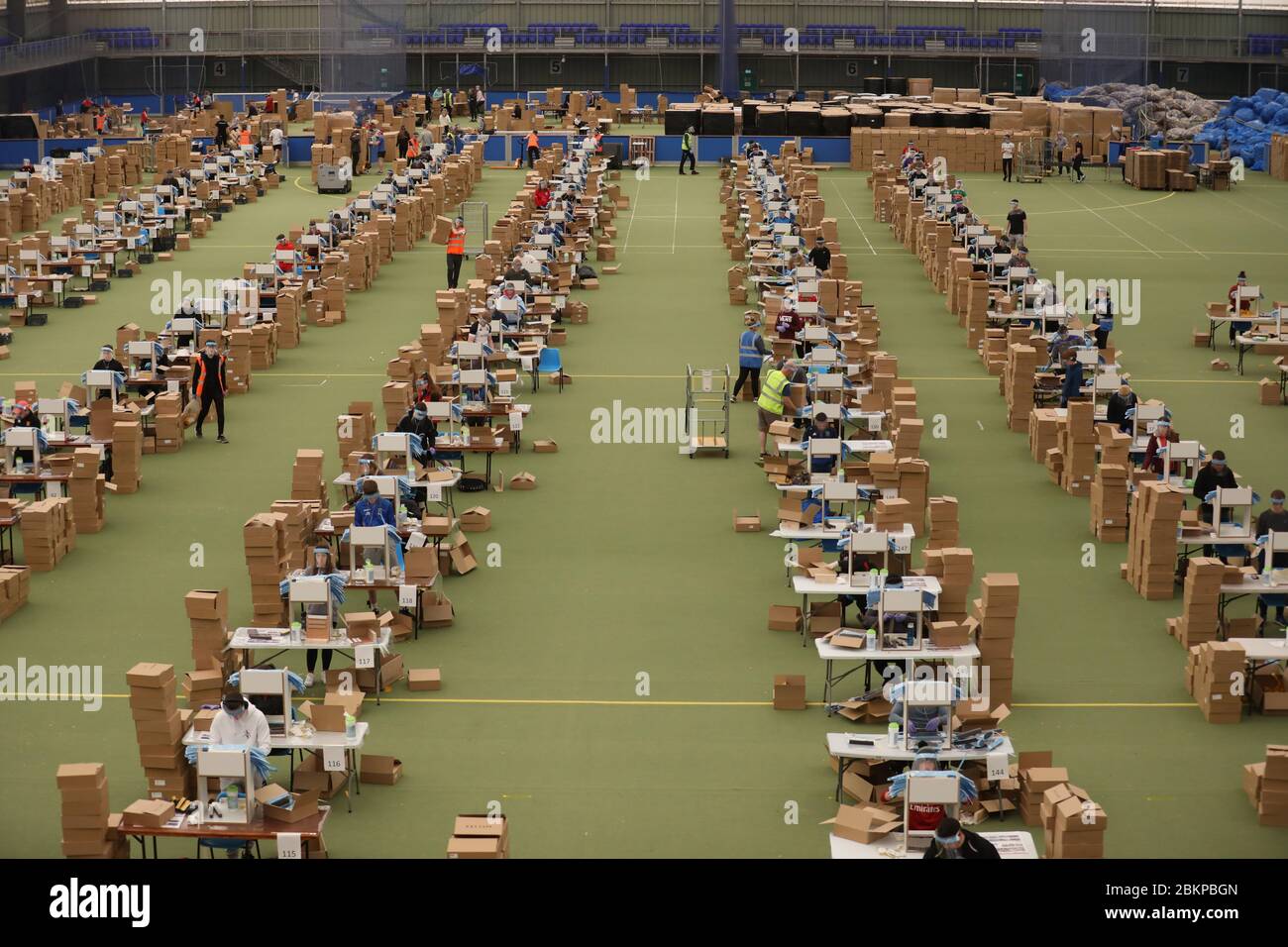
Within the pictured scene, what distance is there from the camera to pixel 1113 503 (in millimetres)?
23547

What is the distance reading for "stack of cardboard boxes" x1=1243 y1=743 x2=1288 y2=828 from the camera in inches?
621

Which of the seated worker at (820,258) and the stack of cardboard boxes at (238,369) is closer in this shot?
the stack of cardboard boxes at (238,369)

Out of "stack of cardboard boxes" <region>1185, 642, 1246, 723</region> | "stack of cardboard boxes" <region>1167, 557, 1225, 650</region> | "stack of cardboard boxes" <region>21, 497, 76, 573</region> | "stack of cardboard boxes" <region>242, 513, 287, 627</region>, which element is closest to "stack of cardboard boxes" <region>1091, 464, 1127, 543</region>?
"stack of cardboard boxes" <region>1167, 557, 1225, 650</region>

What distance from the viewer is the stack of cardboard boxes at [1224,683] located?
18.0 metres

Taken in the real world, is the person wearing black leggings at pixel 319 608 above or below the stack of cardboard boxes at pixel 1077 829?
above

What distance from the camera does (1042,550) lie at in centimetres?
2331

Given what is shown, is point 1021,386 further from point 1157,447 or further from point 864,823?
point 864,823

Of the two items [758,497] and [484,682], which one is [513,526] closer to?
[758,497]

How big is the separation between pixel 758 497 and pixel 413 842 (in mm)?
10933

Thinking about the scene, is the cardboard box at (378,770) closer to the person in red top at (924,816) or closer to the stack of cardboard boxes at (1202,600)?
the person in red top at (924,816)

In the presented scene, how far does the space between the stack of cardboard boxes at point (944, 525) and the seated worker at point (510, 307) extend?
12.0m

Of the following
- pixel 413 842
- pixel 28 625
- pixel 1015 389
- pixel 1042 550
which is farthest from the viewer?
pixel 1015 389

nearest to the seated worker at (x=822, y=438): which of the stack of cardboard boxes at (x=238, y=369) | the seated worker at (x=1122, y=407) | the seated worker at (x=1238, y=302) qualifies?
the seated worker at (x=1122, y=407)
